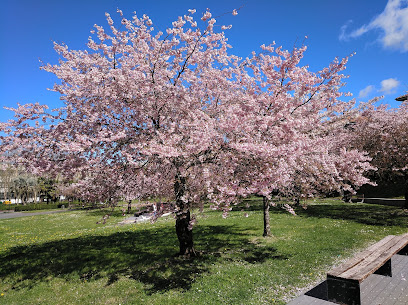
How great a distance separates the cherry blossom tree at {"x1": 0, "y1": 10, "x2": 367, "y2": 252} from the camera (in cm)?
664

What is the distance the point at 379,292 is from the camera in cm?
589

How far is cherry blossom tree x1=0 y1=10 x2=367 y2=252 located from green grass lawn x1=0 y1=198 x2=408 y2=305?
74.8 inches

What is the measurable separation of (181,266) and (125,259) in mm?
2574

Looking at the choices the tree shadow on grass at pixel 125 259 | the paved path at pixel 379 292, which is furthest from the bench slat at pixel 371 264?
the tree shadow on grass at pixel 125 259

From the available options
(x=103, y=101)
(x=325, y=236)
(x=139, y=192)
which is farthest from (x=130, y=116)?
(x=325, y=236)

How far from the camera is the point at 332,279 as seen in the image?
17.3 feet

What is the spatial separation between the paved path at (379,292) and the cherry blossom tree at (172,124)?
272cm

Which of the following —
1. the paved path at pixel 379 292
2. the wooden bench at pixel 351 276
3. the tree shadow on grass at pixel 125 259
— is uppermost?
the wooden bench at pixel 351 276

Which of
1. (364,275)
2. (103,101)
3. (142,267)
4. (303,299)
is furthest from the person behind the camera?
(142,267)

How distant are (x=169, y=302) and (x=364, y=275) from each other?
441cm

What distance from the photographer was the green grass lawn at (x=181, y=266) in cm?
694

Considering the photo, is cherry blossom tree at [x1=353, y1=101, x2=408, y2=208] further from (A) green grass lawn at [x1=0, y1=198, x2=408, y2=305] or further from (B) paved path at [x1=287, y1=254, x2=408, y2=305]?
(B) paved path at [x1=287, y1=254, x2=408, y2=305]

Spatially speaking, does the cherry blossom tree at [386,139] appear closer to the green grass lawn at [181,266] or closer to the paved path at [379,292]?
the green grass lawn at [181,266]

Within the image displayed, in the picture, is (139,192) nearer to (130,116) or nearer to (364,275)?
(130,116)
